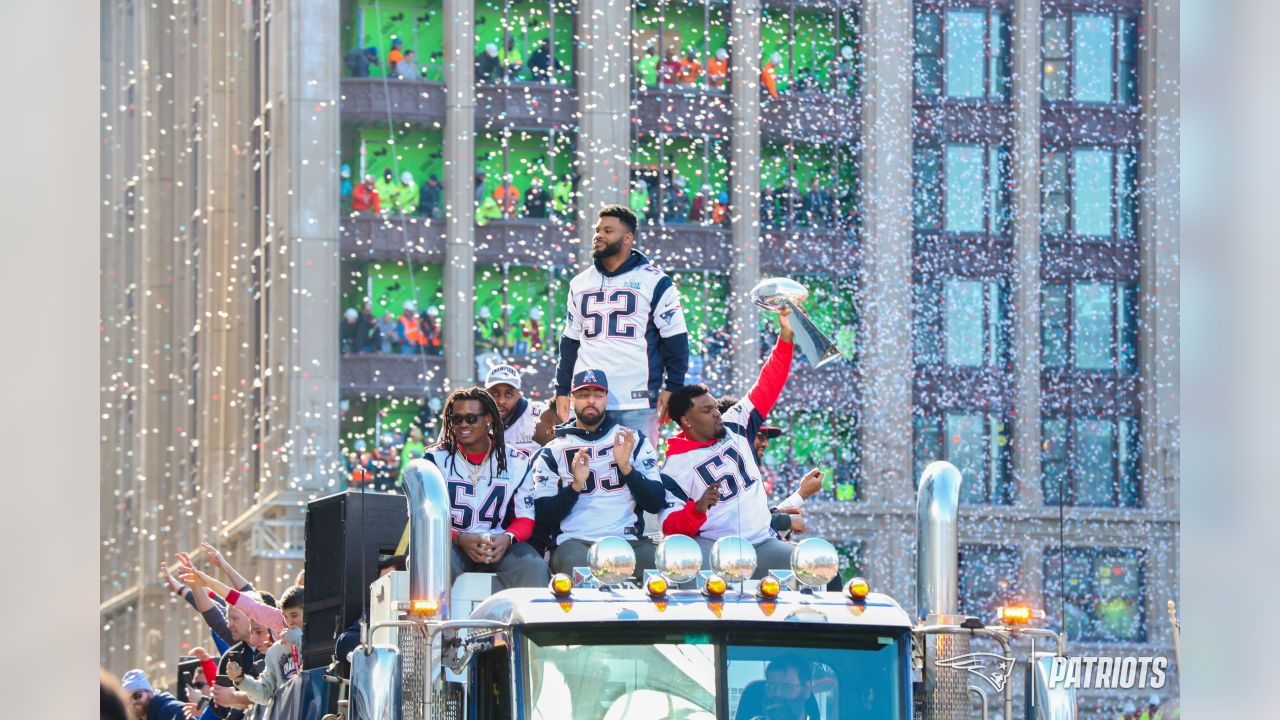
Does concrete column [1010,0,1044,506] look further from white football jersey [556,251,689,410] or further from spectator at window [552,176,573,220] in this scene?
white football jersey [556,251,689,410]

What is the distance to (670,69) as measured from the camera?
152 ft

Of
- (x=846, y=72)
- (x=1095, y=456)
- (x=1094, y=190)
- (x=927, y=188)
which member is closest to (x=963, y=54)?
(x=846, y=72)

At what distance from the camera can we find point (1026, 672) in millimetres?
8242

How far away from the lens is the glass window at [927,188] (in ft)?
157

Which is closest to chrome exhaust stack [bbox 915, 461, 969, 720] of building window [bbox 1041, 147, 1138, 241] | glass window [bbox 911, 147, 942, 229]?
glass window [bbox 911, 147, 942, 229]

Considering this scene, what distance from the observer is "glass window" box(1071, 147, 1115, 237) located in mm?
49000

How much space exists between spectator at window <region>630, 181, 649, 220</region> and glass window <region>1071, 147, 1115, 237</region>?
916 centimetres

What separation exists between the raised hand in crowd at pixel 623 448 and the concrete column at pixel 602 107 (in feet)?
115

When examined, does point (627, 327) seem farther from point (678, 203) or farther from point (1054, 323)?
point (1054, 323)

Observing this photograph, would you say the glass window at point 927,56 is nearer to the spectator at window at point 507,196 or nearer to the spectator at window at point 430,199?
the spectator at window at point 507,196

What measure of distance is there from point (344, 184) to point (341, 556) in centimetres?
3586

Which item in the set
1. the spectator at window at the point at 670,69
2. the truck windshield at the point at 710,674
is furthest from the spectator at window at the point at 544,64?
the truck windshield at the point at 710,674

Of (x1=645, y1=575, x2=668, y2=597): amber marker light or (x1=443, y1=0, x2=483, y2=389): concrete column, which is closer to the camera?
(x1=645, y1=575, x2=668, y2=597): amber marker light
